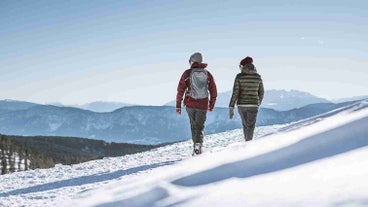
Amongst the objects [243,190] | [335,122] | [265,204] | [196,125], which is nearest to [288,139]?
[335,122]

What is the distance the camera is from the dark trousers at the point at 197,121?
1137 centimetres

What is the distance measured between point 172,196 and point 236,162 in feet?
2.49

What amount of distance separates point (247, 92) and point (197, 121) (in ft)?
5.29

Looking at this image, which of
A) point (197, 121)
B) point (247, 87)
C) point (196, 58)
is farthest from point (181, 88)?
point (247, 87)

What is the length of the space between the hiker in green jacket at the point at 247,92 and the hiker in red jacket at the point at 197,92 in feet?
2.43

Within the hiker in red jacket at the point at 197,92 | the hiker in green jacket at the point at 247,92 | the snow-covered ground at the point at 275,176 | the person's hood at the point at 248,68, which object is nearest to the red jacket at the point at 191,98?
the hiker in red jacket at the point at 197,92

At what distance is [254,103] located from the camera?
11.9m

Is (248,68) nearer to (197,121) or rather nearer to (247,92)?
(247,92)

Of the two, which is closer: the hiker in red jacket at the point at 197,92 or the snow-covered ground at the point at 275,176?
the snow-covered ground at the point at 275,176

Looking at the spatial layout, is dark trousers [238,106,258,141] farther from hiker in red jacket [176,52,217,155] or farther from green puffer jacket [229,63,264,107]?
hiker in red jacket [176,52,217,155]

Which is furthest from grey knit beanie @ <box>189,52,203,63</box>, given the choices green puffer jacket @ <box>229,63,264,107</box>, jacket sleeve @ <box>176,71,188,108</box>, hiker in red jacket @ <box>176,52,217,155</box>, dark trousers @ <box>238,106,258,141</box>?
dark trousers @ <box>238,106,258,141</box>

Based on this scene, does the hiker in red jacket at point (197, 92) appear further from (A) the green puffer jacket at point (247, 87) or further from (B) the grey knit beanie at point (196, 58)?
(A) the green puffer jacket at point (247, 87)

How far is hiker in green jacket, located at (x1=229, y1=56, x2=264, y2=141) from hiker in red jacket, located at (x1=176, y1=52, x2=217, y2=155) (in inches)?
29.1

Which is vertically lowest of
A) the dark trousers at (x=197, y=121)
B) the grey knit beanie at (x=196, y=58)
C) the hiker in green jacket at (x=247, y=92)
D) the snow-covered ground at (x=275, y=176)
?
the snow-covered ground at (x=275, y=176)
